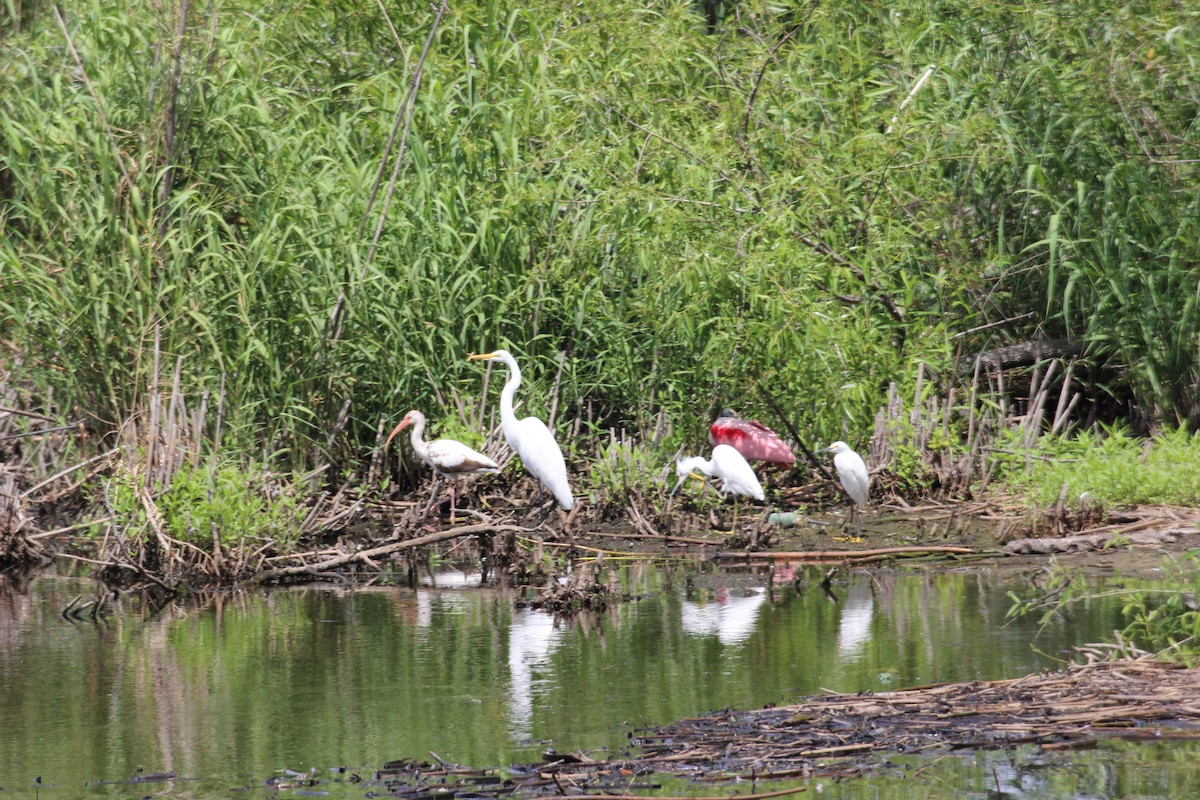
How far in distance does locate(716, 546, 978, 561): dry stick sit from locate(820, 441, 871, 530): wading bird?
62 centimetres

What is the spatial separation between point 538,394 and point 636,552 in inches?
70.6

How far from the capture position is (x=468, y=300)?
11.2m

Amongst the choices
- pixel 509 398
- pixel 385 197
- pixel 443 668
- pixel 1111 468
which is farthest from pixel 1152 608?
pixel 385 197

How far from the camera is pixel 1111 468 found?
9.73 metres

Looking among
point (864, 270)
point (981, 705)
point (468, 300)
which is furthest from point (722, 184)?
point (981, 705)

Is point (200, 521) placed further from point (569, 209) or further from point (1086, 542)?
point (1086, 542)

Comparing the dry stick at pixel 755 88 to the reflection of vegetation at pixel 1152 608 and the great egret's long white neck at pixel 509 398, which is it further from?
the reflection of vegetation at pixel 1152 608

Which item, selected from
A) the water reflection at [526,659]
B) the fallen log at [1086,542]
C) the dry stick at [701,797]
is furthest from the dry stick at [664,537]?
the dry stick at [701,797]

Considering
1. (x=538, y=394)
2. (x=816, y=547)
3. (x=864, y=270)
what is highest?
(x=864, y=270)

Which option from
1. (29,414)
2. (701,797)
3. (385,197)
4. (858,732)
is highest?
(385,197)

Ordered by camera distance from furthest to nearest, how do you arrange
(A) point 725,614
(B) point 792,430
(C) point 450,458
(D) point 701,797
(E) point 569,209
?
(E) point 569,209
(B) point 792,430
(C) point 450,458
(A) point 725,614
(D) point 701,797

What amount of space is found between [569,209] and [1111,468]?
13.8 ft

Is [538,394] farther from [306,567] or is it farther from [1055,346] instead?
[1055,346]

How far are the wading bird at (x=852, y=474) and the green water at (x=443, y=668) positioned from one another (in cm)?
105
